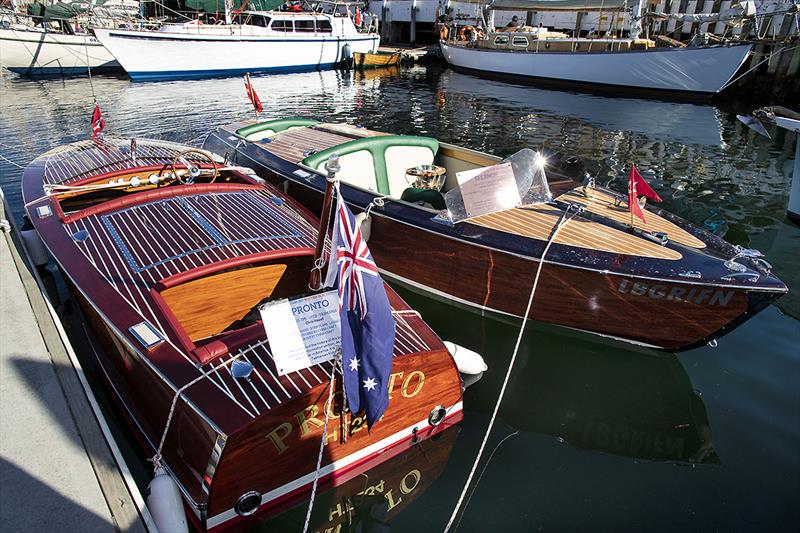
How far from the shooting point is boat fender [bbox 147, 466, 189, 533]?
10.6 ft

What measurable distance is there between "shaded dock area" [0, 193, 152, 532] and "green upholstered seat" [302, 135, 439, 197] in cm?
414

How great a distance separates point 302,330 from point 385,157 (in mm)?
4745

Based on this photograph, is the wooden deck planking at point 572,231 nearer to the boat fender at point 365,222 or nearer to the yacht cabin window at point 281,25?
the boat fender at point 365,222

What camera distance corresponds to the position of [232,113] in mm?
17875

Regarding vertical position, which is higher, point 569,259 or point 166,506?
point 569,259

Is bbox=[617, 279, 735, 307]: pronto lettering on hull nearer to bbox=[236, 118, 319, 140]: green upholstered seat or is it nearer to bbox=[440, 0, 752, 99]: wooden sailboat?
bbox=[236, 118, 319, 140]: green upholstered seat

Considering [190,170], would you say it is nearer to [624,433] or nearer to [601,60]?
[624,433]

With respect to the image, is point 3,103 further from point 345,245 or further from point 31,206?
point 345,245

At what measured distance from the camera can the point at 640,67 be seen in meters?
22.4

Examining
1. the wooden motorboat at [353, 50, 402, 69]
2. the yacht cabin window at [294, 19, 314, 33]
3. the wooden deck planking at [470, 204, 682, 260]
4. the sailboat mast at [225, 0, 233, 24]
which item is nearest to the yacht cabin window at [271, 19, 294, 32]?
the yacht cabin window at [294, 19, 314, 33]

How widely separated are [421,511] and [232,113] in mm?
16716

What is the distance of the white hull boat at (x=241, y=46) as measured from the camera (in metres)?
23.4

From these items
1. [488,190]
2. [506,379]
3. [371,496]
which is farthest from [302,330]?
[488,190]

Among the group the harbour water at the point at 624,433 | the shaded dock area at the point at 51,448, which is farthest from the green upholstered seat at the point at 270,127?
the shaded dock area at the point at 51,448
